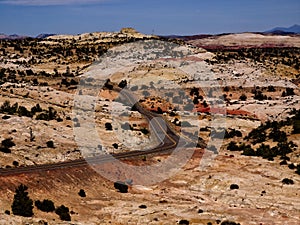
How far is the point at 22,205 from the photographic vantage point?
1677 inches

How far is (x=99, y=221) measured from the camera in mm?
45031

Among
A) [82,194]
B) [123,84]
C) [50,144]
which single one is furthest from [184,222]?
[123,84]

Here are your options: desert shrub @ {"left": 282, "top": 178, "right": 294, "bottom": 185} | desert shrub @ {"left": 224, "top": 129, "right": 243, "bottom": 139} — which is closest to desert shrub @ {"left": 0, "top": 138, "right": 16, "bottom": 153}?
desert shrub @ {"left": 282, "top": 178, "right": 294, "bottom": 185}

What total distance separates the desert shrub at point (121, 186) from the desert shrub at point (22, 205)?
44.3 ft

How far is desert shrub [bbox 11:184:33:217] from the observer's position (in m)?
41.9

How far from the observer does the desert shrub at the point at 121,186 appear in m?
55.6

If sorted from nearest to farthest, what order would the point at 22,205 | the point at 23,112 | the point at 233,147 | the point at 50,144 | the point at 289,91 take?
the point at 22,205, the point at 50,144, the point at 233,147, the point at 23,112, the point at 289,91

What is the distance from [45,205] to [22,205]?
3.28 m

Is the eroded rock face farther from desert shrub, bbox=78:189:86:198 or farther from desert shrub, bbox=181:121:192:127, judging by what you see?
desert shrub, bbox=78:189:86:198

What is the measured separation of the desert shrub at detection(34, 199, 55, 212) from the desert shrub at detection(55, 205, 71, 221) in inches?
23.3

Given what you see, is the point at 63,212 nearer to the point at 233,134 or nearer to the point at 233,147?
the point at 233,147

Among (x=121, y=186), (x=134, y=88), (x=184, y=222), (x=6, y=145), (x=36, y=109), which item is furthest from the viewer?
(x=134, y=88)

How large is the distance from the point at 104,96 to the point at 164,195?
69.7 meters

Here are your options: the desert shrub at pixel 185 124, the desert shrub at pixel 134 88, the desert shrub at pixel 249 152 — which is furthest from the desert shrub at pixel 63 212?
the desert shrub at pixel 134 88
